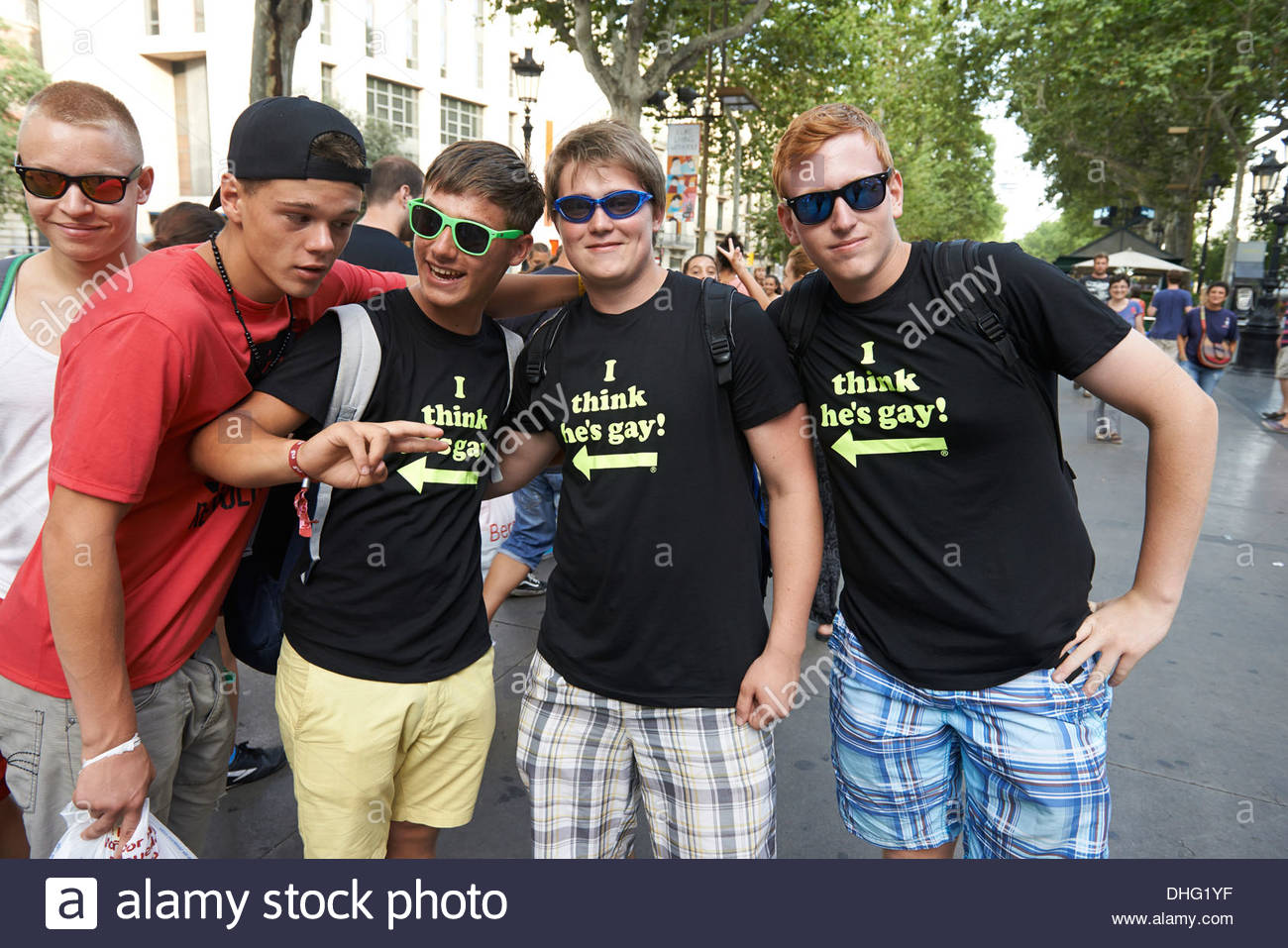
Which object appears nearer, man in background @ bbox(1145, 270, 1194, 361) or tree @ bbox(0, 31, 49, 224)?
man in background @ bbox(1145, 270, 1194, 361)

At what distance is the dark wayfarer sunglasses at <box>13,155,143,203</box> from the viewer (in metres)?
2.04

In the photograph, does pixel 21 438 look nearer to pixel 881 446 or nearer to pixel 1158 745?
pixel 881 446

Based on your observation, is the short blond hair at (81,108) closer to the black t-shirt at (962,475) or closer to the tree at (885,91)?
the black t-shirt at (962,475)

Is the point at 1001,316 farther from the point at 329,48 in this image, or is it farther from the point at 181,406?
the point at 329,48

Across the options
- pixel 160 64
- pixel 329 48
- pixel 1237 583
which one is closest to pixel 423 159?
pixel 329 48

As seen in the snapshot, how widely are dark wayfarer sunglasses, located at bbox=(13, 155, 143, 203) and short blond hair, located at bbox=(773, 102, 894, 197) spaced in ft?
5.23

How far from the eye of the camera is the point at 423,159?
3341 centimetres

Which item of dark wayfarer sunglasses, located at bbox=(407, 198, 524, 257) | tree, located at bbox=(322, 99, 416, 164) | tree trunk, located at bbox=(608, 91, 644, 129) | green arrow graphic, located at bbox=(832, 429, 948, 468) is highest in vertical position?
tree, located at bbox=(322, 99, 416, 164)

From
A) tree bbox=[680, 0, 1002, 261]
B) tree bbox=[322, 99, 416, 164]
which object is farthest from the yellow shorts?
tree bbox=[322, 99, 416, 164]

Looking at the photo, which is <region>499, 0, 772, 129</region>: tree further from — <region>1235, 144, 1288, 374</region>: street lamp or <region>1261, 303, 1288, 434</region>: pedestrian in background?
<region>1235, 144, 1288, 374</region>: street lamp

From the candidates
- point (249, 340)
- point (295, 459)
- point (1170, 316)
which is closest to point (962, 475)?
point (295, 459)

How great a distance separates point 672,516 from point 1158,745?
124 inches

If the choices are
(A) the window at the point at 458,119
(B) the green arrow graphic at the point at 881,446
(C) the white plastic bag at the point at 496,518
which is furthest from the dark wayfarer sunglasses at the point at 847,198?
(A) the window at the point at 458,119

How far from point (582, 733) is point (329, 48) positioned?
107ft
